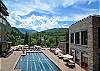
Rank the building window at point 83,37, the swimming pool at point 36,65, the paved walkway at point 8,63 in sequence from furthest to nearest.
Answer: the swimming pool at point 36,65 < the building window at point 83,37 < the paved walkway at point 8,63

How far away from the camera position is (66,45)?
44.4m

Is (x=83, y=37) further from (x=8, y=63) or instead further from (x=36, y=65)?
(x=8, y=63)

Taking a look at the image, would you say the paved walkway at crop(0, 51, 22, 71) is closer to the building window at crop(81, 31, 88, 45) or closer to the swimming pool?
the swimming pool

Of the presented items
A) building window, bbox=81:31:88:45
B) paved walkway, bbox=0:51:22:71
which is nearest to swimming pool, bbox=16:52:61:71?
paved walkway, bbox=0:51:22:71

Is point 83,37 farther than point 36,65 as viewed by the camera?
No

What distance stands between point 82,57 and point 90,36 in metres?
5.46

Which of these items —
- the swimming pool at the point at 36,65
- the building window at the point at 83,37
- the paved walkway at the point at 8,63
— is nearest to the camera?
the paved walkway at the point at 8,63

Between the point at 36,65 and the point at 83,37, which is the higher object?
the point at 83,37

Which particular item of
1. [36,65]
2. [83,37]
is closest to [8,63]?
[36,65]

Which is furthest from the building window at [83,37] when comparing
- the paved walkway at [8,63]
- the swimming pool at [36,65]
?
the paved walkway at [8,63]

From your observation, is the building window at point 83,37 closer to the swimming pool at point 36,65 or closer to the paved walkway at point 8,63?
the swimming pool at point 36,65

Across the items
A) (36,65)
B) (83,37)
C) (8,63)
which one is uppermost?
(83,37)

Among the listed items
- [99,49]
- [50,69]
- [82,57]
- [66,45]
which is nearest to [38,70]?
[50,69]

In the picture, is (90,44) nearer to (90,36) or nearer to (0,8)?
(90,36)
